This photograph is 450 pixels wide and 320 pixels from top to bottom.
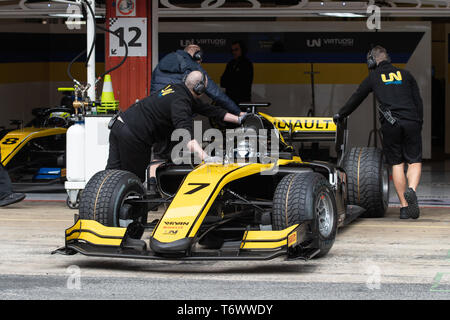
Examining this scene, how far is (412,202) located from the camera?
9.74 metres

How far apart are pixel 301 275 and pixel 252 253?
427 millimetres

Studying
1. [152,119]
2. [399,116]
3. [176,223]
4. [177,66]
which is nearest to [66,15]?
[177,66]

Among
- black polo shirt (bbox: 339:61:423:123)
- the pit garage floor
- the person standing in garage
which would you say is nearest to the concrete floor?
the pit garage floor

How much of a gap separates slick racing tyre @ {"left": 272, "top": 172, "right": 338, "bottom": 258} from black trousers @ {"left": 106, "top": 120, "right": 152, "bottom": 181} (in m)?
1.63

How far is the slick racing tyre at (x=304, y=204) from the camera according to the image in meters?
7.16

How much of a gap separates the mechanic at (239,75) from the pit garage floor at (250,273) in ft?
18.0

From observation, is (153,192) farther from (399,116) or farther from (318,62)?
(318,62)

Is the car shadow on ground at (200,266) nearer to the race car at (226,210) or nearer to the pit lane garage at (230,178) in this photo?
the pit lane garage at (230,178)


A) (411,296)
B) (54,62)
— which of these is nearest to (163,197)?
(411,296)

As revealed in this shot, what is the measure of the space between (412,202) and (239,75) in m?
5.30

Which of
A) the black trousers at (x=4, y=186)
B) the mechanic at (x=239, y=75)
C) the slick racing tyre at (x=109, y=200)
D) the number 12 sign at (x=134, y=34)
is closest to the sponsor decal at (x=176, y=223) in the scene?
the slick racing tyre at (x=109, y=200)

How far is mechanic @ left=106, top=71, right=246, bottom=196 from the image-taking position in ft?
26.2

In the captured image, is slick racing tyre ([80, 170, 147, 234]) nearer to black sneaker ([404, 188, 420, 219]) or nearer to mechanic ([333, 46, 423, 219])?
mechanic ([333, 46, 423, 219])

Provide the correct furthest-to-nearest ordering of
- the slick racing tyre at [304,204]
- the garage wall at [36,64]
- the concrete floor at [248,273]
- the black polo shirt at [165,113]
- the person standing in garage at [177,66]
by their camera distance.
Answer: the garage wall at [36,64] < the person standing in garage at [177,66] < the black polo shirt at [165,113] < the slick racing tyre at [304,204] < the concrete floor at [248,273]
